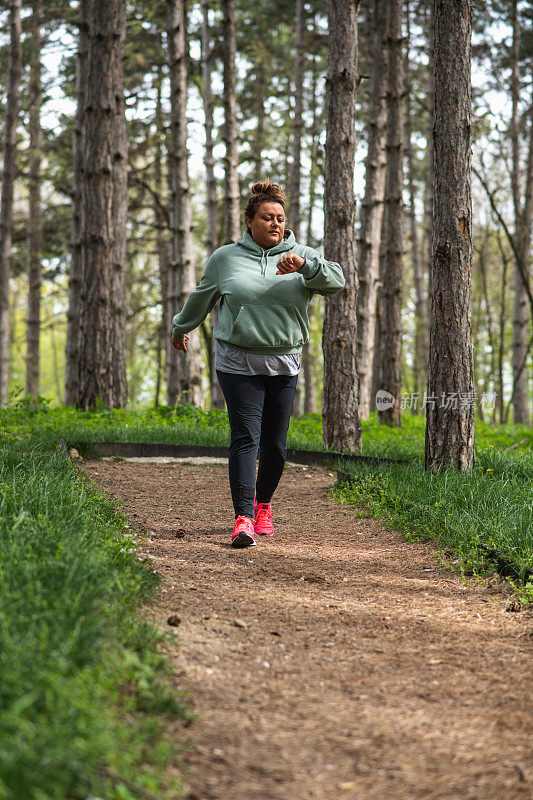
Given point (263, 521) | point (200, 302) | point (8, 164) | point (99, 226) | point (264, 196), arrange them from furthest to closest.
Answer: point (8, 164) → point (99, 226) → point (263, 521) → point (200, 302) → point (264, 196)

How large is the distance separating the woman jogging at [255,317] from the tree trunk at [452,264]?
197 cm

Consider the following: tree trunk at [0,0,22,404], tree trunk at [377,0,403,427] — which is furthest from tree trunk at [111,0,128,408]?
tree trunk at [0,0,22,404]

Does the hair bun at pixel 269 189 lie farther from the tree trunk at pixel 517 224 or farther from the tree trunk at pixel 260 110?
the tree trunk at pixel 260 110

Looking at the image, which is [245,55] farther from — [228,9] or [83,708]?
[83,708]

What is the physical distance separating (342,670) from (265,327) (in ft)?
7.87

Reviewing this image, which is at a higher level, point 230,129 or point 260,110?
point 260,110

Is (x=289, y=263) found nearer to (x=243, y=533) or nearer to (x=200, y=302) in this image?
(x=200, y=302)

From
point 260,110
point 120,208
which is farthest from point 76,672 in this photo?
point 260,110

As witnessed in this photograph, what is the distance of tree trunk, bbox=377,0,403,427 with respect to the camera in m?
13.0

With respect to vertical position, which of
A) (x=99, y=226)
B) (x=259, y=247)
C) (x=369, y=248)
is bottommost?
(x=259, y=247)

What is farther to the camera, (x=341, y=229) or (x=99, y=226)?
(x=99, y=226)

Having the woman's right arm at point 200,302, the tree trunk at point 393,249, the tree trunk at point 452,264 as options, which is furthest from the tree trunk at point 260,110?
the woman's right arm at point 200,302

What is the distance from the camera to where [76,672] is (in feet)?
6.97

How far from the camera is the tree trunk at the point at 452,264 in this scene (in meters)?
6.40
